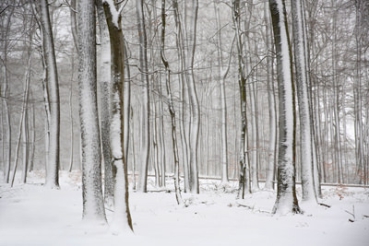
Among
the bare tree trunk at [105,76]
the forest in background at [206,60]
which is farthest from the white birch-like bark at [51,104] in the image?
the bare tree trunk at [105,76]

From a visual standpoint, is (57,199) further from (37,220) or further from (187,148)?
(187,148)

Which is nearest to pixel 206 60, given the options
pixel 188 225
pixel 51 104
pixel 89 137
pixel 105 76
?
pixel 51 104

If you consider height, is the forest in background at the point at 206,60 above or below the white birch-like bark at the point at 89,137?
above

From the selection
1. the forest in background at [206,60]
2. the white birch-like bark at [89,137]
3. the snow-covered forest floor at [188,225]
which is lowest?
the snow-covered forest floor at [188,225]

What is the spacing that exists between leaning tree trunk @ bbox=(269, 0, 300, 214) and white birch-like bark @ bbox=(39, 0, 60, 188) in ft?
30.7

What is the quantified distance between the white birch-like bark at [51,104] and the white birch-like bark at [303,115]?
988 cm

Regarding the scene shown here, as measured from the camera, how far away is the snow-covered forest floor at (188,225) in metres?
5.29

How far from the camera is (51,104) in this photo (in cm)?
1302

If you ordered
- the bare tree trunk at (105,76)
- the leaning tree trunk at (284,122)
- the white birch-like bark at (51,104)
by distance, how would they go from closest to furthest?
the bare tree trunk at (105,76), the leaning tree trunk at (284,122), the white birch-like bark at (51,104)

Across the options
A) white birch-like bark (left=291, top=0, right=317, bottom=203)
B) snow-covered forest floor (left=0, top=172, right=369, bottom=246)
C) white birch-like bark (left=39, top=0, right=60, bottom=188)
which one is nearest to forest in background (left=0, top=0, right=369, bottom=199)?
white birch-like bark (left=39, top=0, right=60, bottom=188)

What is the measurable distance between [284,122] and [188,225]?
377 centimetres

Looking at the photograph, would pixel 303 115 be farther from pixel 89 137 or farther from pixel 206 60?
pixel 206 60

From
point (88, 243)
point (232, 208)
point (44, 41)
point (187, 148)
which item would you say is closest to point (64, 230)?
point (88, 243)

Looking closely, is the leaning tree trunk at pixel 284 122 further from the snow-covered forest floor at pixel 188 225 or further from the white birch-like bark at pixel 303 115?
the white birch-like bark at pixel 303 115
